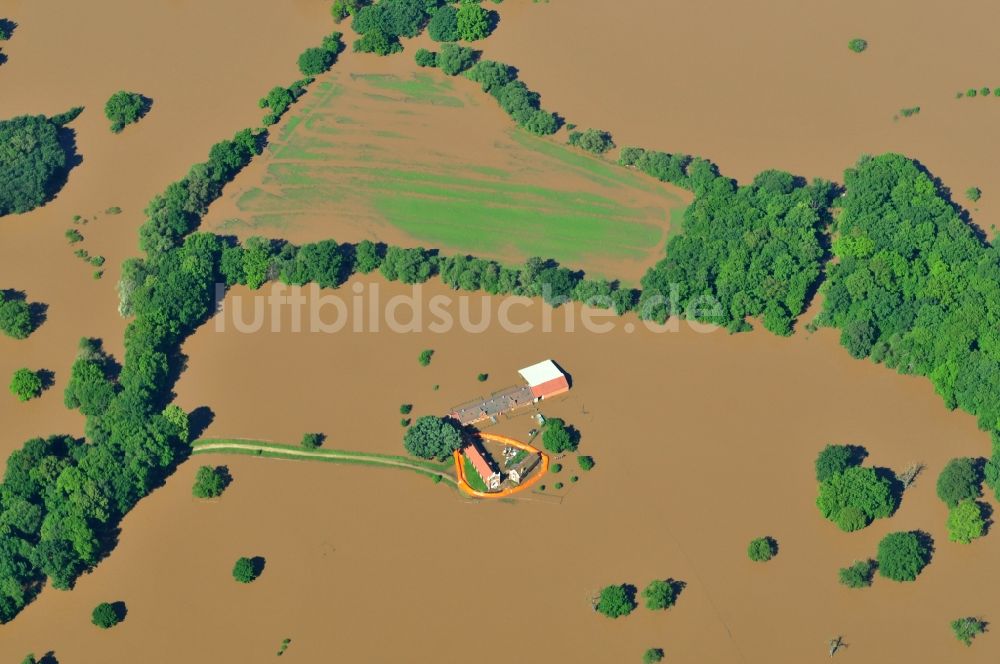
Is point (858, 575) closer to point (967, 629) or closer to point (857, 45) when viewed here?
point (967, 629)

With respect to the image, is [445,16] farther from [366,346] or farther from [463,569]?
[463,569]

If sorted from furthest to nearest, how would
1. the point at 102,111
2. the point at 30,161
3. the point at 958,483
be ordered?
the point at 102,111 < the point at 30,161 < the point at 958,483

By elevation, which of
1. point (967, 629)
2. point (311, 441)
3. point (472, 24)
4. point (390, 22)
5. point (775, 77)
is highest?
point (775, 77)

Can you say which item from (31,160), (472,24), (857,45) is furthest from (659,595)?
(31,160)

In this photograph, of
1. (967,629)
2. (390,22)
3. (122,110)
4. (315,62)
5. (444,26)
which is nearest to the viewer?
(967,629)

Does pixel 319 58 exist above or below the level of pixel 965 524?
above

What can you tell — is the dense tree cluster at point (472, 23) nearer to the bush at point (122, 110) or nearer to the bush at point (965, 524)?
the bush at point (122, 110)

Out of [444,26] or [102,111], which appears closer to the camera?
[102,111]
